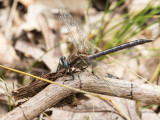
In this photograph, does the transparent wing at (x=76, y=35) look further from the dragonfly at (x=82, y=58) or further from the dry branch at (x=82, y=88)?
the dry branch at (x=82, y=88)

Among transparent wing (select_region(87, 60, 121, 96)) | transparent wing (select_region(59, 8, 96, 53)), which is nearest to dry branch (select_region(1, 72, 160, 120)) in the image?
transparent wing (select_region(87, 60, 121, 96))

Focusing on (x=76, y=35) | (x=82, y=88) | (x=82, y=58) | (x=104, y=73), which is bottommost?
(x=82, y=88)

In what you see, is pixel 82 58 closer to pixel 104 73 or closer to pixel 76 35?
pixel 104 73

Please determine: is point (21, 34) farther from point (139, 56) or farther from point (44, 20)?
point (139, 56)

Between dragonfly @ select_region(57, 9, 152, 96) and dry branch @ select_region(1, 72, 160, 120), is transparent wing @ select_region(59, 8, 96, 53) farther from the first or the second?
dry branch @ select_region(1, 72, 160, 120)

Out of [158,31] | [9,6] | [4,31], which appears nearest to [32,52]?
[4,31]

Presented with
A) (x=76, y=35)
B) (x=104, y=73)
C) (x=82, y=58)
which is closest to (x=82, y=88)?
(x=104, y=73)

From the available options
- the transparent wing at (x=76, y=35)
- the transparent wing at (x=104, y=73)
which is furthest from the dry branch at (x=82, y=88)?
the transparent wing at (x=76, y=35)
